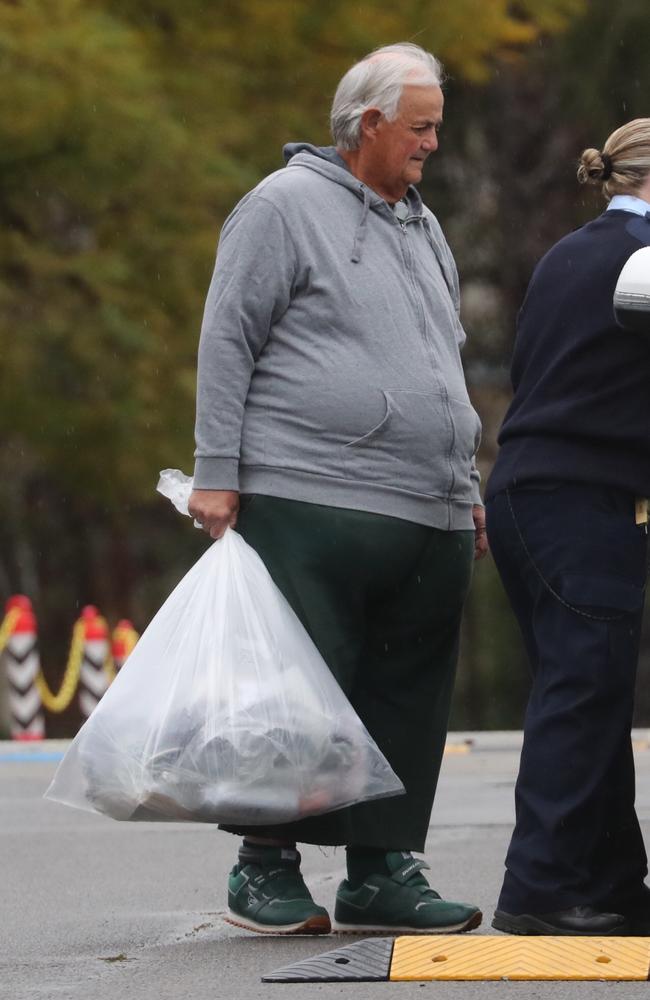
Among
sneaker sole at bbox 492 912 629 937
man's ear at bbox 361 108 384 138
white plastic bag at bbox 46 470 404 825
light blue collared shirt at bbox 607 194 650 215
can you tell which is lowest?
sneaker sole at bbox 492 912 629 937

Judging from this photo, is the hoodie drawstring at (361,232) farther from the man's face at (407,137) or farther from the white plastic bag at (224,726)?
the white plastic bag at (224,726)

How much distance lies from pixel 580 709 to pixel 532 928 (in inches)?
18.4

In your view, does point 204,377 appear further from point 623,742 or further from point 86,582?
point 86,582

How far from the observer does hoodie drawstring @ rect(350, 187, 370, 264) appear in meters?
5.31

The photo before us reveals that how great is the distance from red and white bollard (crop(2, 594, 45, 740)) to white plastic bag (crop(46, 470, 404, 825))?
387 inches

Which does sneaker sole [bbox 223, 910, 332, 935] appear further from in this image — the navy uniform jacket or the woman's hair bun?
the woman's hair bun

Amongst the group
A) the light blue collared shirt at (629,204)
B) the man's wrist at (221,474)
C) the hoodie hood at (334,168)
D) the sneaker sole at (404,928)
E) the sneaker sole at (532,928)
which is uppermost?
the hoodie hood at (334,168)

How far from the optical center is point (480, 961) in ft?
15.2

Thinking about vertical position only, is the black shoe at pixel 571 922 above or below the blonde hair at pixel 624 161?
below

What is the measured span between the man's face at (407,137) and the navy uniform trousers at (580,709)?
0.82m

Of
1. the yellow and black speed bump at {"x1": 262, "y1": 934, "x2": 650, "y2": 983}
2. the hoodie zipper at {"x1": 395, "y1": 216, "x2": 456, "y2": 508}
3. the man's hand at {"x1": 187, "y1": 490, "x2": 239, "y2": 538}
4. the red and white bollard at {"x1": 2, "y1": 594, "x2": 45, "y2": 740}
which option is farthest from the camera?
the red and white bollard at {"x1": 2, "y1": 594, "x2": 45, "y2": 740}

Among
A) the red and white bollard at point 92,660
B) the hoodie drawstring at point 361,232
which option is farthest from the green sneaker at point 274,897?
the red and white bollard at point 92,660

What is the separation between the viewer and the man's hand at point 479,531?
5.62 metres

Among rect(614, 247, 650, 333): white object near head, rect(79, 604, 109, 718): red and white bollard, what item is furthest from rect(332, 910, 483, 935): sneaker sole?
rect(79, 604, 109, 718): red and white bollard
